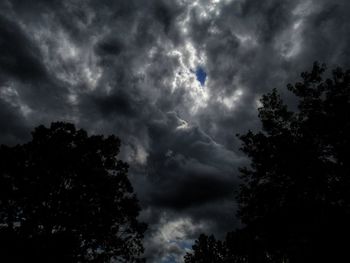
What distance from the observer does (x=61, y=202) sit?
63.5 ft

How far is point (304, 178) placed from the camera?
19594mm

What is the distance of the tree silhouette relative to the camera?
18.3 metres

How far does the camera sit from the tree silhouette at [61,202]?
60.2 ft

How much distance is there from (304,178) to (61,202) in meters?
16.6

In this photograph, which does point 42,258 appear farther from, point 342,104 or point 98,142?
point 342,104

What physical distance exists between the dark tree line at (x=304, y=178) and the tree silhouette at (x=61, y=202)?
974 centimetres

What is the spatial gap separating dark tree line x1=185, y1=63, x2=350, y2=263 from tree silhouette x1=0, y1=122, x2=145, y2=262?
974cm

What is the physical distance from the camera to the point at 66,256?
726 inches

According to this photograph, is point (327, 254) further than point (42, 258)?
Yes

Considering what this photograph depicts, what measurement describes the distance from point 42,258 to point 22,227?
279 cm

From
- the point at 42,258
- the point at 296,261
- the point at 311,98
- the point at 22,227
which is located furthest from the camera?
the point at 311,98

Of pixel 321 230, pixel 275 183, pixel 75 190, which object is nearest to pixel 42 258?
pixel 75 190

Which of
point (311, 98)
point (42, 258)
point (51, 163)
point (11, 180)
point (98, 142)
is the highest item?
point (311, 98)

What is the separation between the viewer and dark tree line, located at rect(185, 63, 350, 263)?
741 inches
